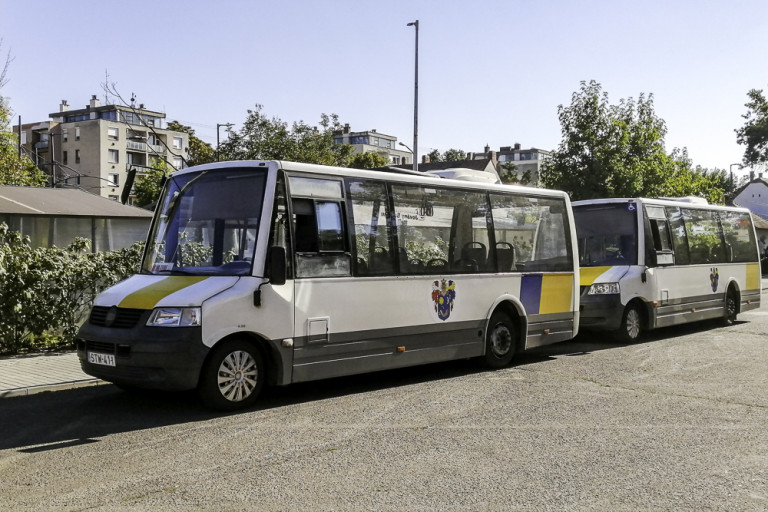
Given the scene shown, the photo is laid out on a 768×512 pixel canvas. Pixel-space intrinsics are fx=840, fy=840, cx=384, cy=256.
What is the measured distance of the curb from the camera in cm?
939

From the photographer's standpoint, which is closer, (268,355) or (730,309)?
(268,355)

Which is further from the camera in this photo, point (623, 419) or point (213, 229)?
point (213, 229)

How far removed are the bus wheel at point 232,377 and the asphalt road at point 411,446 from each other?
0.70 ft

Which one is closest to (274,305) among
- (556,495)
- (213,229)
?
(213,229)

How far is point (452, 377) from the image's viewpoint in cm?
1089

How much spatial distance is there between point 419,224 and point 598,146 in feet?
88.0

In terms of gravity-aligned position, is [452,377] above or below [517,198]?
below

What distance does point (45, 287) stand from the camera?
12.6 meters

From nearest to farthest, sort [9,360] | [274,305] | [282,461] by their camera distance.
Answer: [282,461], [274,305], [9,360]

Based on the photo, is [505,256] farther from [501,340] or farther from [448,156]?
[448,156]

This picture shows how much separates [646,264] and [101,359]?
33.9ft

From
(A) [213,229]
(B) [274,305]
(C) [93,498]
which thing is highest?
(A) [213,229]

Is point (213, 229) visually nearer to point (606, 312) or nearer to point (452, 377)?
point (452, 377)

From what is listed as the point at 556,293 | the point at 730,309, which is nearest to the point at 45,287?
the point at 556,293
